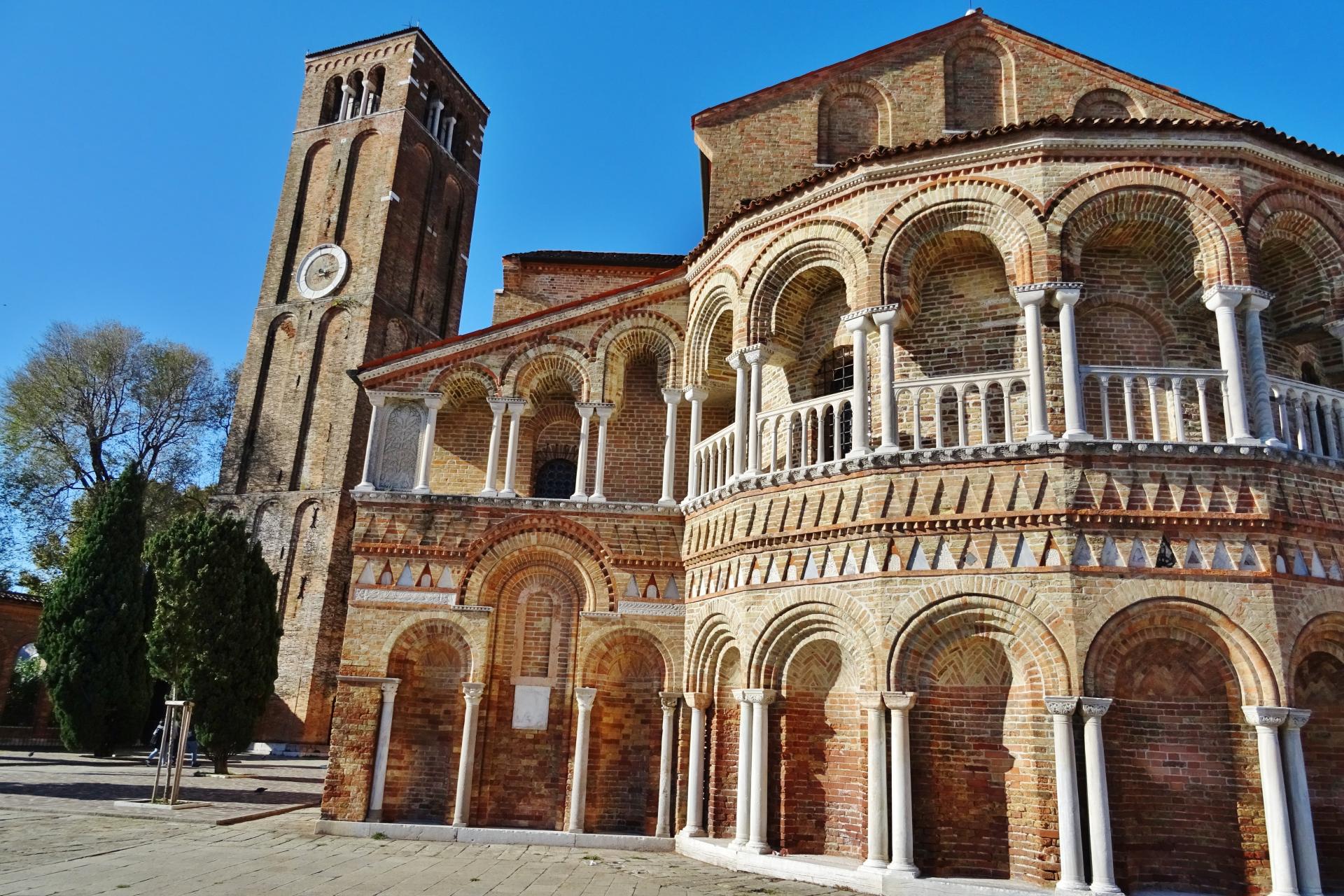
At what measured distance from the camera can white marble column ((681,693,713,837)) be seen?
11.9 m

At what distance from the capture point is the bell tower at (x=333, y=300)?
95.8 feet

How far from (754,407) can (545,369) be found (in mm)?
4432

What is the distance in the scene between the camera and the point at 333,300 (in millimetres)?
33344

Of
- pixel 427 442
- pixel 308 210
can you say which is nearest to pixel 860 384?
pixel 427 442

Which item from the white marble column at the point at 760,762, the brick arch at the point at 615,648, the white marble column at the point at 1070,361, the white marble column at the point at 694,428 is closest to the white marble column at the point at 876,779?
the white marble column at the point at 760,762

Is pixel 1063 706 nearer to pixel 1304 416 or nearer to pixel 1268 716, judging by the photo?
pixel 1268 716

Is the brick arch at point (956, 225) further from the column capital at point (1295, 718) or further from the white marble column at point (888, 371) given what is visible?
the column capital at point (1295, 718)

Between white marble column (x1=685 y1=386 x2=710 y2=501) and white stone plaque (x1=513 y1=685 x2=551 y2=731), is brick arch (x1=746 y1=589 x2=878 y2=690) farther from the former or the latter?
white stone plaque (x1=513 y1=685 x2=551 y2=731)

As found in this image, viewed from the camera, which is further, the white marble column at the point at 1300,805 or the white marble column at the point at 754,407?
the white marble column at the point at 754,407

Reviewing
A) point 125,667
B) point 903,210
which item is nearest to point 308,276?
point 125,667

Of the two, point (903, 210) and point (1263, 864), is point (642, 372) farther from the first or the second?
point (1263, 864)

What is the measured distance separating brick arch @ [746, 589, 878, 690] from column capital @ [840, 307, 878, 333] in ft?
10.2

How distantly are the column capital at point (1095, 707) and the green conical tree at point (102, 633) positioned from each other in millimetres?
24713

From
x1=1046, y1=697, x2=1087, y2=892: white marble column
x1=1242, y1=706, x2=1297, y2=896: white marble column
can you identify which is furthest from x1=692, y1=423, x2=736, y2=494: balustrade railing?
x1=1242, y1=706, x2=1297, y2=896: white marble column
